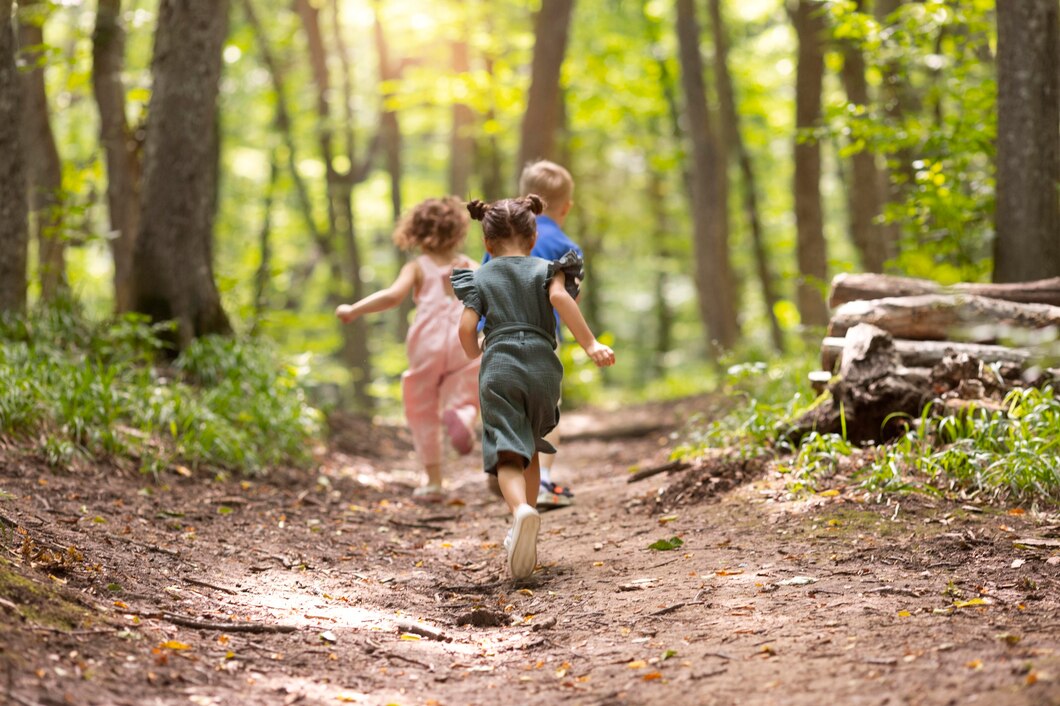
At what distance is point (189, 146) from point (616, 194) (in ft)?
47.5

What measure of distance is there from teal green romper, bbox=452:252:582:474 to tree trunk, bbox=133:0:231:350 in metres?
4.65

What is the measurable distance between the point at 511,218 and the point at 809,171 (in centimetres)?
913

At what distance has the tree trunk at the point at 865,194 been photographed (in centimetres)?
1197

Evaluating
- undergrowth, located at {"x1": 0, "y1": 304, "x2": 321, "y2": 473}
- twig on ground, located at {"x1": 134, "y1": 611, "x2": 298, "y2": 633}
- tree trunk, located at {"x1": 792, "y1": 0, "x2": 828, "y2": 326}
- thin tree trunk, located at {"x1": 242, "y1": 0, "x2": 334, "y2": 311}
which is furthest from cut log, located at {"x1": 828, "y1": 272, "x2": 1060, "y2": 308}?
thin tree trunk, located at {"x1": 242, "y1": 0, "x2": 334, "y2": 311}

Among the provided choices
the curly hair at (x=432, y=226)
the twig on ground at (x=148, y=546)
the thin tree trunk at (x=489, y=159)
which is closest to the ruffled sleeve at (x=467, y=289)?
the twig on ground at (x=148, y=546)

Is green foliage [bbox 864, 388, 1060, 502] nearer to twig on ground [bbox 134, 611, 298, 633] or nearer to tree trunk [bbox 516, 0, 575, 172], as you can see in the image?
twig on ground [bbox 134, 611, 298, 633]

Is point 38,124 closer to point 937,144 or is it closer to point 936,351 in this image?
point 937,144

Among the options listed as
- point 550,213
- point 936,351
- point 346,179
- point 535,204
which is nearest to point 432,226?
point 550,213

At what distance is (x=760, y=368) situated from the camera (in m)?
7.09

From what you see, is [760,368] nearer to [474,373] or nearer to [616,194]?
[474,373]

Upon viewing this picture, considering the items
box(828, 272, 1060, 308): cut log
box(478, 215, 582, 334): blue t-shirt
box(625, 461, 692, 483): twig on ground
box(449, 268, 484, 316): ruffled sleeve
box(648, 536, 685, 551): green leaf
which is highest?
box(478, 215, 582, 334): blue t-shirt

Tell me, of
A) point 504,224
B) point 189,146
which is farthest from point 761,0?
point 504,224

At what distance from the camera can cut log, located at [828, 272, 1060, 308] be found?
21.4ft

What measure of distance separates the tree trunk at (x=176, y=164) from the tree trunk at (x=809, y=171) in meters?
7.57
